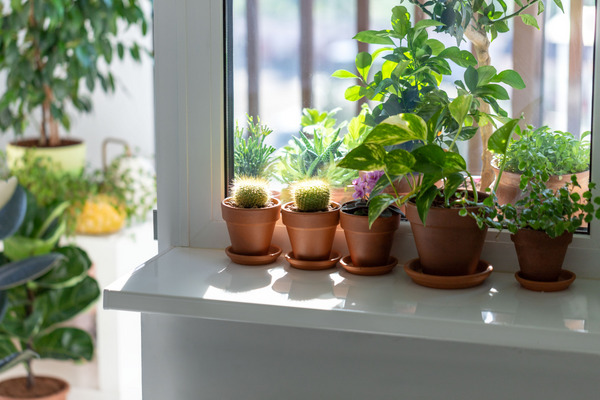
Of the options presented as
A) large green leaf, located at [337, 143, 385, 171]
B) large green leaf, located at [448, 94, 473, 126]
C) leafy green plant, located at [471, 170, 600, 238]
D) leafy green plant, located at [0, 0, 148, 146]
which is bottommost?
leafy green plant, located at [471, 170, 600, 238]

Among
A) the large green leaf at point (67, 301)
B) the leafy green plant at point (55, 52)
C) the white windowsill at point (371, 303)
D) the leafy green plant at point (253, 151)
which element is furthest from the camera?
the leafy green plant at point (55, 52)

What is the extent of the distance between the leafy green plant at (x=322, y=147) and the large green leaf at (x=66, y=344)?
108 cm

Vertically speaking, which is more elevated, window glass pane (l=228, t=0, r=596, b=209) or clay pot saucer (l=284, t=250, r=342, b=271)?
window glass pane (l=228, t=0, r=596, b=209)

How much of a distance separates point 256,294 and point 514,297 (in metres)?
0.43

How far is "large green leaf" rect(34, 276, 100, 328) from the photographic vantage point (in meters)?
2.02

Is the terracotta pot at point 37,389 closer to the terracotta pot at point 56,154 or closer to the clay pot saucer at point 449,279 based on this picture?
the terracotta pot at point 56,154

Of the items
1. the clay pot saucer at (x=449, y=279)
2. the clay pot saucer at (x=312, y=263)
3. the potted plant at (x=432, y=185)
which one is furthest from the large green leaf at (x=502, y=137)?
the clay pot saucer at (x=312, y=263)

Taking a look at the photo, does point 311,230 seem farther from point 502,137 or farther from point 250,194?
point 502,137

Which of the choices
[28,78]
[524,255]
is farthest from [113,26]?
[524,255]

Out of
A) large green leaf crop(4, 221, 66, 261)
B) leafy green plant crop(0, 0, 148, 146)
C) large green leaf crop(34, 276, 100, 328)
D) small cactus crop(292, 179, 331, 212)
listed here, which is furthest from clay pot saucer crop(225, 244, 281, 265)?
leafy green plant crop(0, 0, 148, 146)

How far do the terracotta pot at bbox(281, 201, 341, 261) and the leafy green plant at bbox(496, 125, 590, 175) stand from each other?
0.32 meters

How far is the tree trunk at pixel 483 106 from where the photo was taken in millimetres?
1166

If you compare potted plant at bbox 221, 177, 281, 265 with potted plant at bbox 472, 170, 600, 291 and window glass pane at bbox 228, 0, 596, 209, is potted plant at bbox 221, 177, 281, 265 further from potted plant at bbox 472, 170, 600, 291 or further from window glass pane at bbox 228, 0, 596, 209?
potted plant at bbox 472, 170, 600, 291

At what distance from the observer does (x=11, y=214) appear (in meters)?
1.31
